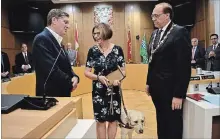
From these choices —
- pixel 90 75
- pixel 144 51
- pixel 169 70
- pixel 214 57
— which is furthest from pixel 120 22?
pixel 169 70

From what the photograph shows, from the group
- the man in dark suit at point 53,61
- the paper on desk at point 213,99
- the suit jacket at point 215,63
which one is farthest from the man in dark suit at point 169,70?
the suit jacket at point 215,63

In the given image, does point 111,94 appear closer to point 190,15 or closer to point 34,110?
point 34,110

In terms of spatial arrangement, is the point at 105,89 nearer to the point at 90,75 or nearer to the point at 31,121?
the point at 90,75

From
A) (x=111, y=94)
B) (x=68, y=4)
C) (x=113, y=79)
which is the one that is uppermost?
(x=68, y=4)

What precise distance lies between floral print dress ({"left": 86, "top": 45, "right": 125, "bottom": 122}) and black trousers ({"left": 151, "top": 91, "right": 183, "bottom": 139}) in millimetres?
358

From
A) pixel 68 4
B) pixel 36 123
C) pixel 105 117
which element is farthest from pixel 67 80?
pixel 68 4

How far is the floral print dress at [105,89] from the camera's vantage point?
2.05 meters

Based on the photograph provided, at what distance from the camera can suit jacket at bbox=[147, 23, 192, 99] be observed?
1.68 m

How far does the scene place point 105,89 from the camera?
2.07m

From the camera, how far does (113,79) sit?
199 cm

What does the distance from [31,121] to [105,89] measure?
1300mm

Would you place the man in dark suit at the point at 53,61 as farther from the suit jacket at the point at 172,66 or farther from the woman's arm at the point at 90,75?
the suit jacket at the point at 172,66

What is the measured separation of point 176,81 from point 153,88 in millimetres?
220

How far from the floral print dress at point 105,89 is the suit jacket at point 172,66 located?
1.05 feet
